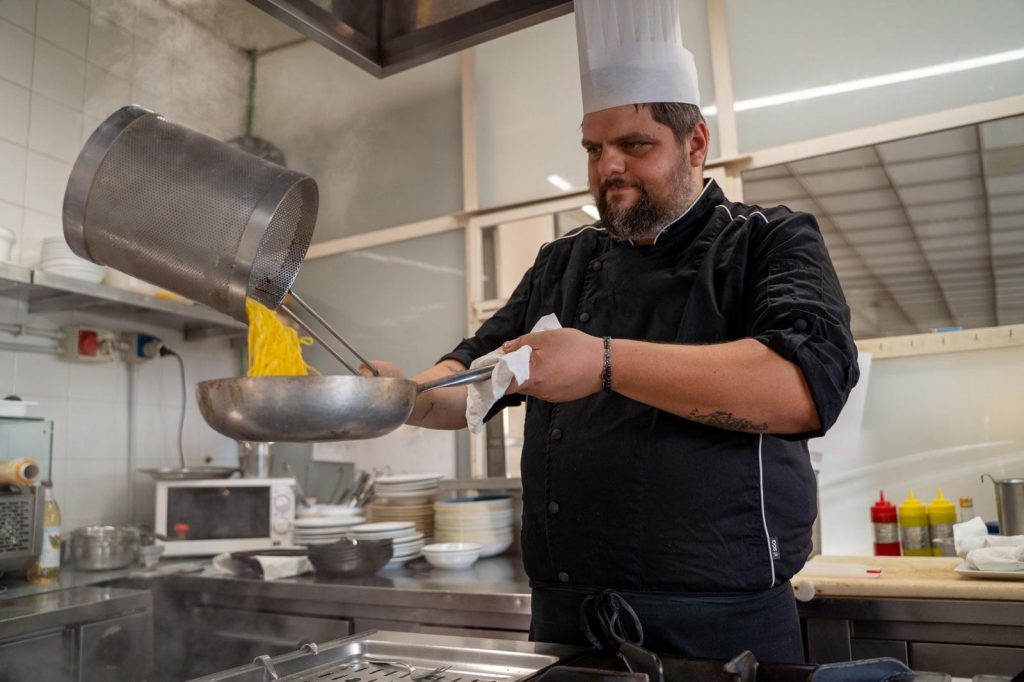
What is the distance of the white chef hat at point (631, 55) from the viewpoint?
1.48m

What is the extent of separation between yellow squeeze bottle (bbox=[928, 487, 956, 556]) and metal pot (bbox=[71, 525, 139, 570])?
2750 millimetres

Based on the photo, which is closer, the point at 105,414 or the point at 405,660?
the point at 405,660

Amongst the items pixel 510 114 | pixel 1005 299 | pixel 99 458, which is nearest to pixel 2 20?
pixel 99 458

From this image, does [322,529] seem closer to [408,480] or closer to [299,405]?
[408,480]

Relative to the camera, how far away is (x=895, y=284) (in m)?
2.62

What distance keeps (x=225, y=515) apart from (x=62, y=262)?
1113 millimetres

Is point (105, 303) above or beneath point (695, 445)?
above

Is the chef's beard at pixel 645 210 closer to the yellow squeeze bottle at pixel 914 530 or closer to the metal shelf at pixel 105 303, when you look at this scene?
the yellow squeeze bottle at pixel 914 530

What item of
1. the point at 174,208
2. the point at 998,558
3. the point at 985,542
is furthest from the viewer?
the point at 985,542

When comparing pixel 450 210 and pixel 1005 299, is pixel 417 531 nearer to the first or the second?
pixel 450 210

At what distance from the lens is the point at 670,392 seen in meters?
1.09

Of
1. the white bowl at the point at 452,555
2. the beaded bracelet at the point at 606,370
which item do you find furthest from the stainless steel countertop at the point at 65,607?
the beaded bracelet at the point at 606,370

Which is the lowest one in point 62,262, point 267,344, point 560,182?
point 267,344

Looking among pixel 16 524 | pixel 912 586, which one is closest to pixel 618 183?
pixel 912 586
